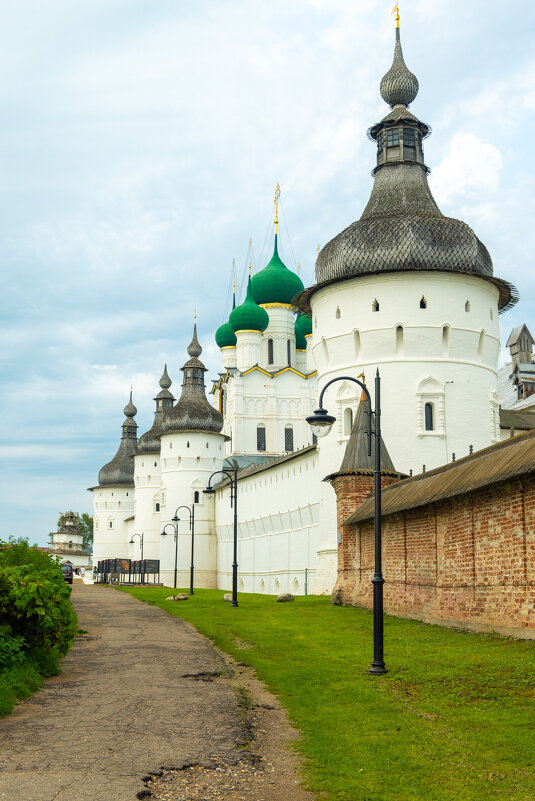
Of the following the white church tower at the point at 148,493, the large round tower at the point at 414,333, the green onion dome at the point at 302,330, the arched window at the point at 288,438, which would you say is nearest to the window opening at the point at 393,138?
the large round tower at the point at 414,333

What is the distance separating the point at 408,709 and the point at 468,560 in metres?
6.53

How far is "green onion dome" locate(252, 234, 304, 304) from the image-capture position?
61625mm

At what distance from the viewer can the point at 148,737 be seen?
6.89 meters

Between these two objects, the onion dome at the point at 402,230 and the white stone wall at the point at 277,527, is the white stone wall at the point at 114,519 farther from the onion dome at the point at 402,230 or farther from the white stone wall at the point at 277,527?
the onion dome at the point at 402,230

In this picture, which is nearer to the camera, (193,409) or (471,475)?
(471,475)

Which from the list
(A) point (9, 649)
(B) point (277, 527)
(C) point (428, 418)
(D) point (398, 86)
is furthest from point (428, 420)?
(A) point (9, 649)

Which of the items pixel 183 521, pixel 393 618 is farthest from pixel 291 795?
pixel 183 521

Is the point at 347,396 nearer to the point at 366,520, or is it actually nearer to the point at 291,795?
the point at 366,520

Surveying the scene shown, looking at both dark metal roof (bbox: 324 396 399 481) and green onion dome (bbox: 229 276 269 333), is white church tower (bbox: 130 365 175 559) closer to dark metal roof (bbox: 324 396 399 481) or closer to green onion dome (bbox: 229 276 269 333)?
green onion dome (bbox: 229 276 269 333)

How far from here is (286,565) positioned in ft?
128

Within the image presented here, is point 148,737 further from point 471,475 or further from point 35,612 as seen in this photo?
point 471,475

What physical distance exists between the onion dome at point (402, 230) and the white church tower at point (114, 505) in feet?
149

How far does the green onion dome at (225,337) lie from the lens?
65000 mm

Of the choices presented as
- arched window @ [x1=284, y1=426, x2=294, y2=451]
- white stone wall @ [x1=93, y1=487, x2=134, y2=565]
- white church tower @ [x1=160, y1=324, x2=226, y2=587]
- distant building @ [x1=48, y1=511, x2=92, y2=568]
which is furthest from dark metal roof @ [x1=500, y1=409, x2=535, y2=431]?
distant building @ [x1=48, y1=511, x2=92, y2=568]
